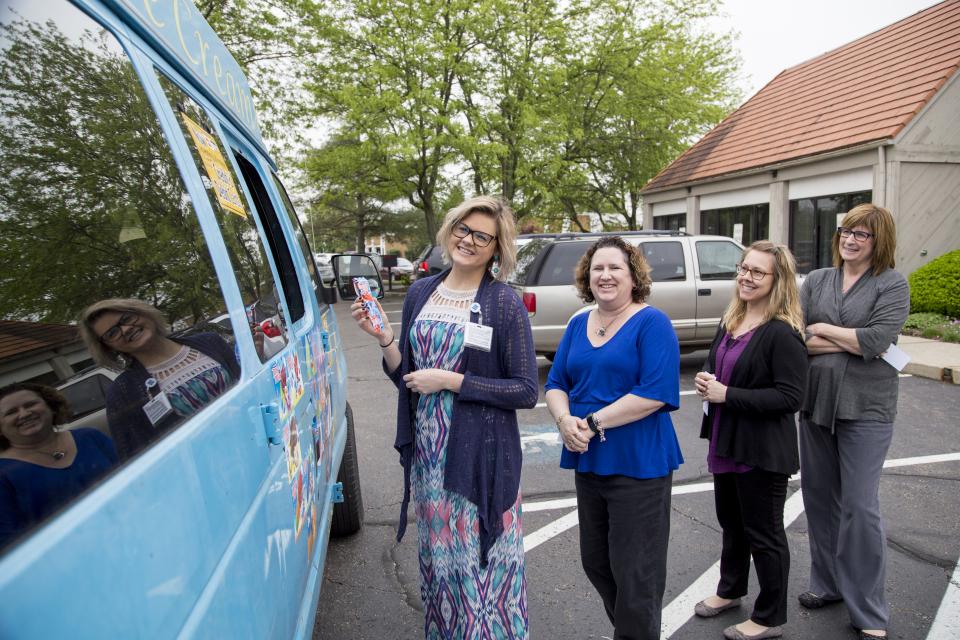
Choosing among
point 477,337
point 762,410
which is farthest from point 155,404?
point 762,410

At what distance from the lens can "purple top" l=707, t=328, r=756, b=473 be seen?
109 inches

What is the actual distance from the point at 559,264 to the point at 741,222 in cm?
989

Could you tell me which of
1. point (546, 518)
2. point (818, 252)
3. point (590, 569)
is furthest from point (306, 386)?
point (818, 252)

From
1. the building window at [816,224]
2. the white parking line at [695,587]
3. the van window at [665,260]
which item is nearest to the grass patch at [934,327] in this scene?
the building window at [816,224]

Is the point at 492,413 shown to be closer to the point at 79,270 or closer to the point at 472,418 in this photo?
the point at 472,418

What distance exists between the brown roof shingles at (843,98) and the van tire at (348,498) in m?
11.9

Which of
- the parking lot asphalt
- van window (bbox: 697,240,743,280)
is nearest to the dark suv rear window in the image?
van window (bbox: 697,240,743,280)

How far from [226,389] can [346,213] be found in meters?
38.9

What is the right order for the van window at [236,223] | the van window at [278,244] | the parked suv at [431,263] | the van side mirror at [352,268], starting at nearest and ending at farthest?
the van window at [236,223], the van window at [278,244], the van side mirror at [352,268], the parked suv at [431,263]

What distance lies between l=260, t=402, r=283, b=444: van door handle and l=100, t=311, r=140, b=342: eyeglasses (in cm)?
50

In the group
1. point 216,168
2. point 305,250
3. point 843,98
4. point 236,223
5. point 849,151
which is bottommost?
point 305,250

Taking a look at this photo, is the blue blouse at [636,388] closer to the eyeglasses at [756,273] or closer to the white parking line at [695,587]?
the eyeglasses at [756,273]

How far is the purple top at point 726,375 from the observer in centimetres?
278

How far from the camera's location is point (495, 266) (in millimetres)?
2354
